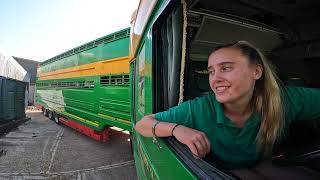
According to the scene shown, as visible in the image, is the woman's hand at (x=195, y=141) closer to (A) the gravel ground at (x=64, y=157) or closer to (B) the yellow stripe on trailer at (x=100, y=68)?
(A) the gravel ground at (x=64, y=157)

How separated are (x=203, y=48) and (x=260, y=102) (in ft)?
5.03

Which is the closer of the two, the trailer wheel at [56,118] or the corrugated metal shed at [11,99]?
the corrugated metal shed at [11,99]

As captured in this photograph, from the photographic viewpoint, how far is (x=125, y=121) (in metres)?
7.59

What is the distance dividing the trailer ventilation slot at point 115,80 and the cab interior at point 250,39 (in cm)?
422

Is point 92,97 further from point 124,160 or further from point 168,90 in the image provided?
point 168,90

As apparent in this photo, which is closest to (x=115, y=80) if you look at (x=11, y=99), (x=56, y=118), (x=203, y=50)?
(x=203, y=50)

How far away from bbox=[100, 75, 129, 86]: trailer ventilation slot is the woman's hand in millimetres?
6026

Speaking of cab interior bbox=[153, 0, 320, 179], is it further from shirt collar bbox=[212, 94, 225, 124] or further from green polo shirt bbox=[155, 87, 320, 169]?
shirt collar bbox=[212, 94, 225, 124]

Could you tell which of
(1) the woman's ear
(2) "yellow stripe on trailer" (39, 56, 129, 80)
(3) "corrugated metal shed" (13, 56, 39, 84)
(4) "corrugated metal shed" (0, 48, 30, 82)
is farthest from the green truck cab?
(3) "corrugated metal shed" (13, 56, 39, 84)

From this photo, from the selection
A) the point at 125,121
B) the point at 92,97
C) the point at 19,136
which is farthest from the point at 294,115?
the point at 19,136

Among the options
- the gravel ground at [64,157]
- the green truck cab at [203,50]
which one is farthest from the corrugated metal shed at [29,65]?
the green truck cab at [203,50]

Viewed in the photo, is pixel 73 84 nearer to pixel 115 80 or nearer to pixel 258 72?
pixel 115 80

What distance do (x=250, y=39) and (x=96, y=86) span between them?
673 centimetres

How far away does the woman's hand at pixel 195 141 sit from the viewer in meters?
1.44
